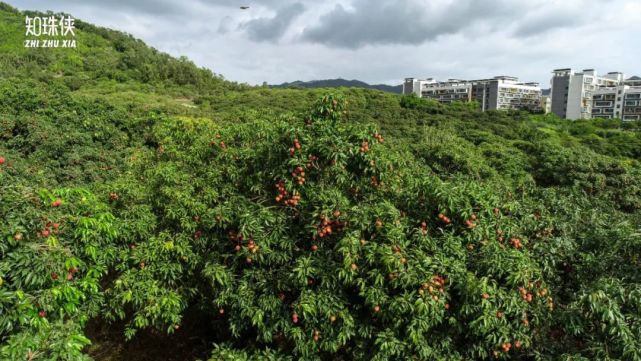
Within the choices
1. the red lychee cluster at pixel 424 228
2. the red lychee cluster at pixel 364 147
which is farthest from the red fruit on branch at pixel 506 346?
the red lychee cluster at pixel 364 147

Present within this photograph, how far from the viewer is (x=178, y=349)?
645cm

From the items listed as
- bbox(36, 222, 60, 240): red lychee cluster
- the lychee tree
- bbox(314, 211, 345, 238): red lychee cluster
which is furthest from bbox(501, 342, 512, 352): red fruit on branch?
bbox(36, 222, 60, 240): red lychee cluster

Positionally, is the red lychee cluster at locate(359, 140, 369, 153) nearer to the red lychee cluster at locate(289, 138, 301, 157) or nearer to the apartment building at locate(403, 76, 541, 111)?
the red lychee cluster at locate(289, 138, 301, 157)

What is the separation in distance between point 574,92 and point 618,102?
5.83 meters

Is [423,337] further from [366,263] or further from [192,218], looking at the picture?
[192,218]

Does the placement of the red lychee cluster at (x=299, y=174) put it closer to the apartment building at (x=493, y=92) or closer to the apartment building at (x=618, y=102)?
the apartment building at (x=618, y=102)

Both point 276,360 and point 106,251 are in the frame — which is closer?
point 276,360

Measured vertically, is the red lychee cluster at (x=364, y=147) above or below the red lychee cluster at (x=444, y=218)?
above

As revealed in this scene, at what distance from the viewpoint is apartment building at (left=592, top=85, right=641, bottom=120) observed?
57281 mm

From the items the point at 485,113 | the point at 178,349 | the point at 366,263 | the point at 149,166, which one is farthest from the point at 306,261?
the point at 485,113

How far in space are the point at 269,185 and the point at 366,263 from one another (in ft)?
5.24
